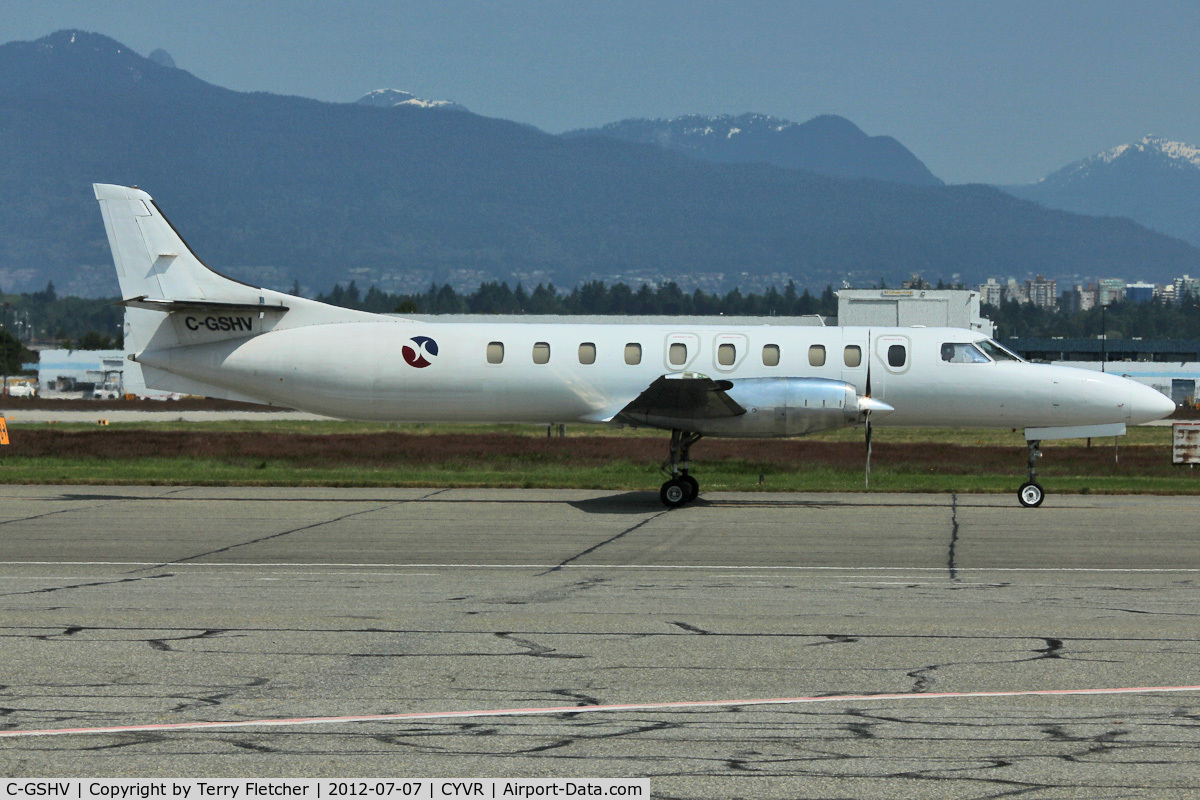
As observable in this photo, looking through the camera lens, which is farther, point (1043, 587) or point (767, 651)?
point (1043, 587)

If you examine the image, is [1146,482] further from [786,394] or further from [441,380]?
[441,380]

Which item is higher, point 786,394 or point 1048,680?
point 786,394

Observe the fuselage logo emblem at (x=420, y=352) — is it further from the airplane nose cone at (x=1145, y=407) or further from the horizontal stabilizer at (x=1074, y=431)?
the airplane nose cone at (x=1145, y=407)

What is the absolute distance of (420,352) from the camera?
25.6 meters

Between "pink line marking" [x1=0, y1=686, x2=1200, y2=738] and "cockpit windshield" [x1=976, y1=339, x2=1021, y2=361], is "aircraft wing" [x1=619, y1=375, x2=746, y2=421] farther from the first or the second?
"pink line marking" [x1=0, y1=686, x2=1200, y2=738]

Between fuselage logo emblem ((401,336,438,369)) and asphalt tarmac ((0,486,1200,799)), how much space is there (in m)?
5.64

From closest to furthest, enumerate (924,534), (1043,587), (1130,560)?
(1043,587)
(1130,560)
(924,534)

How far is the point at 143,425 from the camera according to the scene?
229 feet

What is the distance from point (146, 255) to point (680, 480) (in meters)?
12.0

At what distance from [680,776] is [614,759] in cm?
49

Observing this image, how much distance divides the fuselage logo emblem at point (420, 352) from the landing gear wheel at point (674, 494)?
5.47 meters

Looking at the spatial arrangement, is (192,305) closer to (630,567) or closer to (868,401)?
(630,567)

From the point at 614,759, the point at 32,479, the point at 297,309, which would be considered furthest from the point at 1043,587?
the point at 32,479

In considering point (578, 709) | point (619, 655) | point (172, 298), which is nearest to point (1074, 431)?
point (619, 655)
